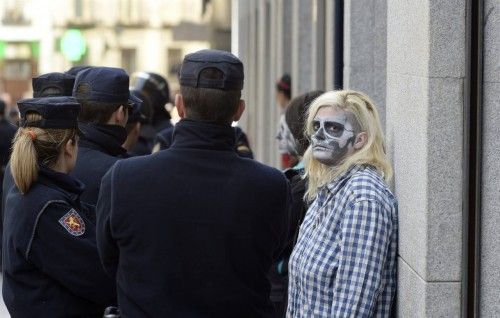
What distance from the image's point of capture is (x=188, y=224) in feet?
13.8

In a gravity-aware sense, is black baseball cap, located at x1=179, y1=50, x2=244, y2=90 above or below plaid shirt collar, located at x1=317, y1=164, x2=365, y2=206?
above


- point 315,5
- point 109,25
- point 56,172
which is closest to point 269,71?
point 315,5

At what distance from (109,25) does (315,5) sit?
59.9 meters

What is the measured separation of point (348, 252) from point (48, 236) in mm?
1129

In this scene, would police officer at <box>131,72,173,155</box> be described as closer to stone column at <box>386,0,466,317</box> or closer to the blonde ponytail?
the blonde ponytail

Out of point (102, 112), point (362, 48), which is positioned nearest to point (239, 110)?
point (102, 112)

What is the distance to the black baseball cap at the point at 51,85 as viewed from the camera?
248 inches

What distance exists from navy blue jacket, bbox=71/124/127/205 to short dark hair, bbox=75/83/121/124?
5cm

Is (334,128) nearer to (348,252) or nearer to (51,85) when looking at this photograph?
(348,252)

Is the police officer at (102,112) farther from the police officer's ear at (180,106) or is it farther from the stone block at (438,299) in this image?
the stone block at (438,299)

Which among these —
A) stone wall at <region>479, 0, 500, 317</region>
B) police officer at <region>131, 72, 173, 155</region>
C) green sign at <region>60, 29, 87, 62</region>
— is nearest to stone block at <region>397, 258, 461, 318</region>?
stone wall at <region>479, 0, 500, 317</region>

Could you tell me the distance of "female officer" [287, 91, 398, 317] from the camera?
177 inches

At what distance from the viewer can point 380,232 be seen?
4578mm

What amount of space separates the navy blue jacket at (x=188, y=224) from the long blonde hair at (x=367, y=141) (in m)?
0.64
